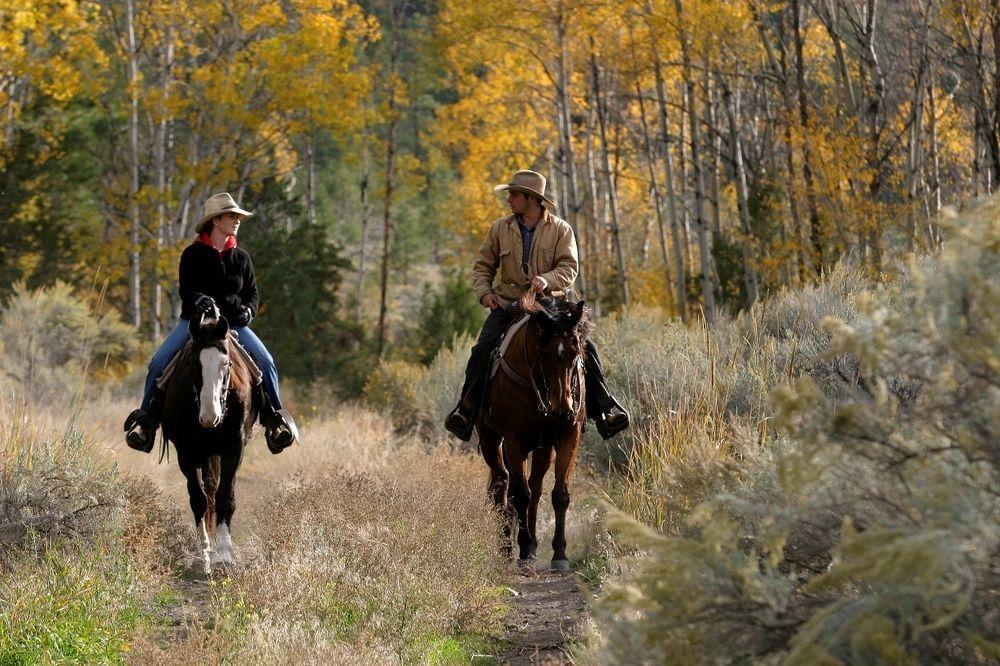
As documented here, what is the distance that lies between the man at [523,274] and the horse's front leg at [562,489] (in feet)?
1.59

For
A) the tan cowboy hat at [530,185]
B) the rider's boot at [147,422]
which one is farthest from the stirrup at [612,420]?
the rider's boot at [147,422]

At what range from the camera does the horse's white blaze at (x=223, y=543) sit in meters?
9.39

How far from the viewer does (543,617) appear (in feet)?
26.0

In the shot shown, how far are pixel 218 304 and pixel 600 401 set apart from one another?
282cm

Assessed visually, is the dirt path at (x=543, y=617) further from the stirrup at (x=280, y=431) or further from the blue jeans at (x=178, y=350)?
the blue jeans at (x=178, y=350)

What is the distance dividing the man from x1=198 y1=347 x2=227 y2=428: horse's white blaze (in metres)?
1.77

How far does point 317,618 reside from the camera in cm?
647

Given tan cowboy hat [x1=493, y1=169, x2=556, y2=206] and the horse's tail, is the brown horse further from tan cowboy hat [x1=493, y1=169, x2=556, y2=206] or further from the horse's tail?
the horse's tail

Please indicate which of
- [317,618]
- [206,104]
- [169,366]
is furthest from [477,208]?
[317,618]

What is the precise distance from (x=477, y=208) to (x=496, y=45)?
805 cm

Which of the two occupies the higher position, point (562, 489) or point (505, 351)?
point (505, 351)

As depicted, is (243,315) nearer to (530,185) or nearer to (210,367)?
(210,367)

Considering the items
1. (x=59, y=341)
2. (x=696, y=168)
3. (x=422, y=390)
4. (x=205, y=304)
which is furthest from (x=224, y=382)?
(x=59, y=341)

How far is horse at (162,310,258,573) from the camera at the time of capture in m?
9.15
